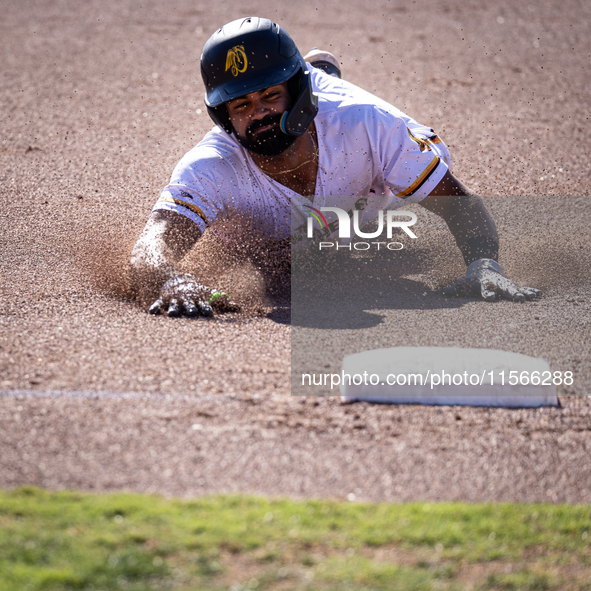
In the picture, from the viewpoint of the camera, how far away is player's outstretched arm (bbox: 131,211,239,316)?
2842 mm

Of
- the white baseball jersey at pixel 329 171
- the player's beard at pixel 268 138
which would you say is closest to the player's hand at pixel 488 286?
the white baseball jersey at pixel 329 171

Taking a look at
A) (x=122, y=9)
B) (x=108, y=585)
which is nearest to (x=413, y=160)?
(x=108, y=585)

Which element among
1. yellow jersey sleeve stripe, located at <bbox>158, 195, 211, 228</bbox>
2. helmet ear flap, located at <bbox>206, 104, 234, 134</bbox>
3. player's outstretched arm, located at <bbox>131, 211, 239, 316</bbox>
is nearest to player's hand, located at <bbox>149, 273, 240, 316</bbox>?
player's outstretched arm, located at <bbox>131, 211, 239, 316</bbox>

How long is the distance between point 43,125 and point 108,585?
16.3 feet

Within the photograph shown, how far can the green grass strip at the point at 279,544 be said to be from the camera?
1.52 m

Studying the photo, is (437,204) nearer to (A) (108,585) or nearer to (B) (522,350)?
(B) (522,350)

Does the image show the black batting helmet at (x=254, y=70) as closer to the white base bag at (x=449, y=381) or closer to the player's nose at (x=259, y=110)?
the player's nose at (x=259, y=110)

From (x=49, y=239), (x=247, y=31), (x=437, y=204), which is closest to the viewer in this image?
(x=247, y=31)

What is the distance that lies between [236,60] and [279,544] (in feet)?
7.07

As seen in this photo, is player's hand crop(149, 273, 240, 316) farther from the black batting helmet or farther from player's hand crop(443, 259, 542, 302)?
player's hand crop(443, 259, 542, 302)

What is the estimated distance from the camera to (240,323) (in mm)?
2824

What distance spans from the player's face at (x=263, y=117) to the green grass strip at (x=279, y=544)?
1.83 m

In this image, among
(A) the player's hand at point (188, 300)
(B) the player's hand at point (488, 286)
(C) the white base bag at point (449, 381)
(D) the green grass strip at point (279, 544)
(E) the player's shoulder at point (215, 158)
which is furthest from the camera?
(E) the player's shoulder at point (215, 158)

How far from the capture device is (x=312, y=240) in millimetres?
3449
